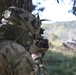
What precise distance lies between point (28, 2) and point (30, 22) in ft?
12.7

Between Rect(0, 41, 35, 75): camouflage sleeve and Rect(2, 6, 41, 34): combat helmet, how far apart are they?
214 millimetres

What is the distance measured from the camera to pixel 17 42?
7.93 ft

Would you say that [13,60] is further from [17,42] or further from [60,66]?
[60,66]

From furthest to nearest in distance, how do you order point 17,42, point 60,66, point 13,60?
point 60,66 < point 17,42 < point 13,60

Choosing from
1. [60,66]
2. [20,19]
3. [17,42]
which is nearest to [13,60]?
[17,42]

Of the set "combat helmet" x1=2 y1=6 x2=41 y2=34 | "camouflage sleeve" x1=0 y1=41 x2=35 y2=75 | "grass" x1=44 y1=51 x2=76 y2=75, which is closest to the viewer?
"camouflage sleeve" x1=0 y1=41 x2=35 y2=75

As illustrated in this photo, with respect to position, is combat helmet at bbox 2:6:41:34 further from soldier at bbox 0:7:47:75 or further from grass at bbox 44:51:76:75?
grass at bbox 44:51:76:75

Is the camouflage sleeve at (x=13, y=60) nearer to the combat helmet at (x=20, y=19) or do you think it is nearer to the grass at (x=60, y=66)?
the combat helmet at (x=20, y=19)

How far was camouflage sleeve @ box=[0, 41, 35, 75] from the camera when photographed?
2.27 metres

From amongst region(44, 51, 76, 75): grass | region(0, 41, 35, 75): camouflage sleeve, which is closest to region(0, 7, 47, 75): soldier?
region(0, 41, 35, 75): camouflage sleeve

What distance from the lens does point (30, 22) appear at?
101 inches

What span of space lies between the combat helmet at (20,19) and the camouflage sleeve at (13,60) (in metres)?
0.21

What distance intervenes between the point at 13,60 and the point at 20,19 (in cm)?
38

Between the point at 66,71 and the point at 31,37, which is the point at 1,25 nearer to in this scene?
the point at 31,37
